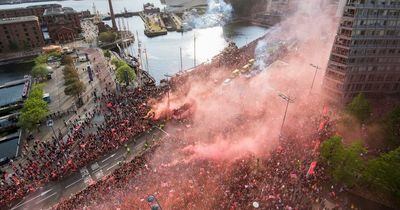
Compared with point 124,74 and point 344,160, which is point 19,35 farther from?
point 344,160

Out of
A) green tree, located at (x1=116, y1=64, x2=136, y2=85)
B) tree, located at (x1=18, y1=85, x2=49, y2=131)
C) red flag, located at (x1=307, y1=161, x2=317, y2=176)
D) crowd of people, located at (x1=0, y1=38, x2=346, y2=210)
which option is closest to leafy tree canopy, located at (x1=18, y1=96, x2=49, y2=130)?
tree, located at (x1=18, y1=85, x2=49, y2=131)

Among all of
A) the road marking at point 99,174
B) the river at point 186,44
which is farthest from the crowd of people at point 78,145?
the river at point 186,44

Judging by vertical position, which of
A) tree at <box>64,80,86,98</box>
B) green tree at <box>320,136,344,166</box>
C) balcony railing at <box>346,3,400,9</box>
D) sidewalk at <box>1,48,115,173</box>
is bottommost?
sidewalk at <box>1,48,115,173</box>

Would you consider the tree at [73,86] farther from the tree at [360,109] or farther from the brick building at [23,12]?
the brick building at [23,12]

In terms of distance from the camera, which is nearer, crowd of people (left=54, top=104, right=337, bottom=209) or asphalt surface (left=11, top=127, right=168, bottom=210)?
crowd of people (left=54, top=104, right=337, bottom=209)

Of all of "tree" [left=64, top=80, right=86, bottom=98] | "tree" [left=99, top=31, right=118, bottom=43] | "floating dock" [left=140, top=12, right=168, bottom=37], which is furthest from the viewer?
"floating dock" [left=140, top=12, right=168, bottom=37]

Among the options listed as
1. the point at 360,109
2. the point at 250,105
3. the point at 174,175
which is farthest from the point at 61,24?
the point at 360,109

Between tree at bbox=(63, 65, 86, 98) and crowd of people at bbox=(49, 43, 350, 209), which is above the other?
tree at bbox=(63, 65, 86, 98)

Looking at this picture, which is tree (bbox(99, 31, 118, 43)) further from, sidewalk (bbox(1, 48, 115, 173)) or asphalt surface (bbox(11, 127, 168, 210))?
asphalt surface (bbox(11, 127, 168, 210))
